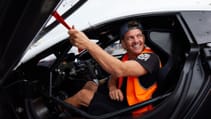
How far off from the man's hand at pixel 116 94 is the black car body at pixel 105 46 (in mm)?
260

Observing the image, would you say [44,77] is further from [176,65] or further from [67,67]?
[176,65]

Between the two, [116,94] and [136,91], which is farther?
[116,94]

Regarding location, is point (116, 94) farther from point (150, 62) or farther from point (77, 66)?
point (77, 66)

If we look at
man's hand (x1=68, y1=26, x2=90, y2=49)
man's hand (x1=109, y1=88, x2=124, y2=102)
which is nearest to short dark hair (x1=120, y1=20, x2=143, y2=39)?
man's hand (x1=68, y1=26, x2=90, y2=49)

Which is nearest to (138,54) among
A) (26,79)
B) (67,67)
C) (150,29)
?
(150,29)

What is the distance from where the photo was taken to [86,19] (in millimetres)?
2133

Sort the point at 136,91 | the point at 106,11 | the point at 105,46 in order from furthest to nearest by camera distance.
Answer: the point at 105,46 → the point at 106,11 → the point at 136,91

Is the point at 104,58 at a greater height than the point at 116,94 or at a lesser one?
greater

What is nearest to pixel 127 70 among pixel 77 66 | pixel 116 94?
pixel 116 94

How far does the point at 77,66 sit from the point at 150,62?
750 mm

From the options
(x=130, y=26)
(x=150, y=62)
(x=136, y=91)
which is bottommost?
(x=136, y=91)

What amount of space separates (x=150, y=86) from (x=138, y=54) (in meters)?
0.25

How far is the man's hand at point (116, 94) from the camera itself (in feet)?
7.03

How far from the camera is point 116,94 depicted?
2182 mm
